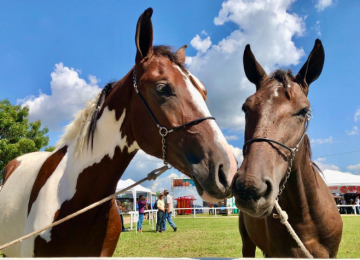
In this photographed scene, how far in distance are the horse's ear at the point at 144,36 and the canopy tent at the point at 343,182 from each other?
26.5 m

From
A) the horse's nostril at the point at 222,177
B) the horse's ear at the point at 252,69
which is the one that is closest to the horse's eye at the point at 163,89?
the horse's nostril at the point at 222,177

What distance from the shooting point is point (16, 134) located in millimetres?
18406

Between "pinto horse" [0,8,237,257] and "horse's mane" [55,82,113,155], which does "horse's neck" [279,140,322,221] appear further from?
"horse's mane" [55,82,113,155]

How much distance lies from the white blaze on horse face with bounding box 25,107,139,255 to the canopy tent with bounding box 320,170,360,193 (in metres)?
26.5

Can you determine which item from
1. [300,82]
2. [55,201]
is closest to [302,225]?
[300,82]

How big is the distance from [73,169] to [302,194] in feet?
8.14

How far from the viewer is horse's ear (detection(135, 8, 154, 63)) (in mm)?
2334

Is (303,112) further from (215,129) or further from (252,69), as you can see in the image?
(215,129)

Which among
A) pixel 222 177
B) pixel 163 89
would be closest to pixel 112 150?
pixel 163 89

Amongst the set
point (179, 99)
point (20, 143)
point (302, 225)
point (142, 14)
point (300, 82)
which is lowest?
point (302, 225)

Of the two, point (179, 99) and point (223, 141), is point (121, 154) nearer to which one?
point (179, 99)

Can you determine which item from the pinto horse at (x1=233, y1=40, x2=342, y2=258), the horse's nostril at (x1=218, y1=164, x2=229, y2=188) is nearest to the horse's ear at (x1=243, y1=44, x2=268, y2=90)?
the pinto horse at (x1=233, y1=40, x2=342, y2=258)

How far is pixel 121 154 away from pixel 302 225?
2.16 metres

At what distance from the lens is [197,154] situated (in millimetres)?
1929
